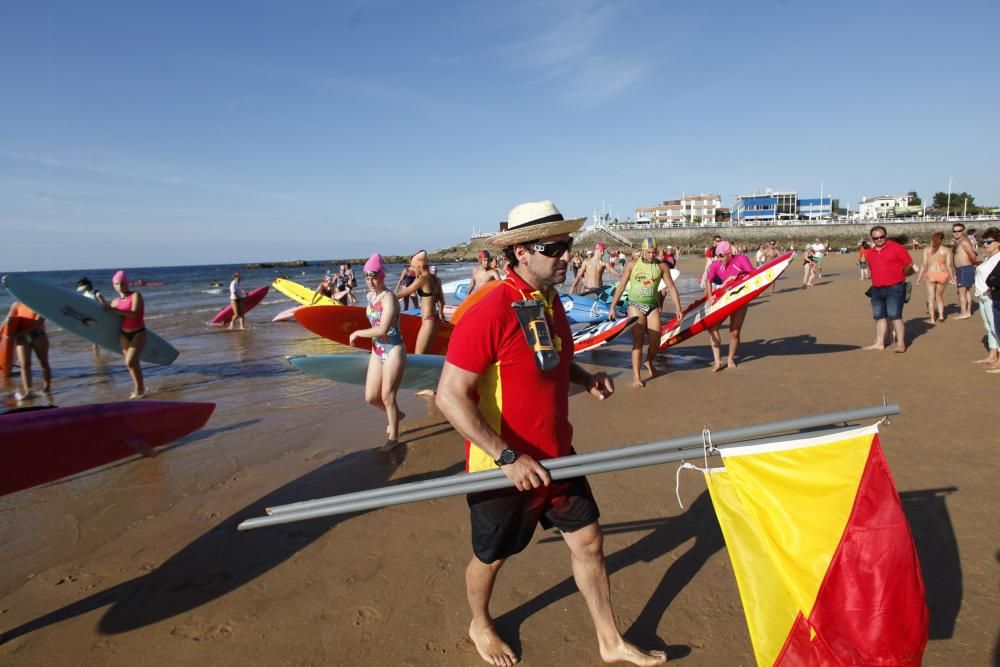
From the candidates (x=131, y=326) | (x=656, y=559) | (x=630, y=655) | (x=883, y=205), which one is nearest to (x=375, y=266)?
(x=656, y=559)

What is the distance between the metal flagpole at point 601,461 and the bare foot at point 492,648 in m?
0.77

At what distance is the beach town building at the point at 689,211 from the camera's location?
107m

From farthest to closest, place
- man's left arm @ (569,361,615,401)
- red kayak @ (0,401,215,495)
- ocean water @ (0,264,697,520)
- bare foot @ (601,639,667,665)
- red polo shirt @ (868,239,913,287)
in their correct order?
red polo shirt @ (868,239,913,287)
ocean water @ (0,264,697,520)
red kayak @ (0,401,215,495)
man's left arm @ (569,361,615,401)
bare foot @ (601,639,667,665)

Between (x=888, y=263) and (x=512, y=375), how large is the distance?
7.88 metres

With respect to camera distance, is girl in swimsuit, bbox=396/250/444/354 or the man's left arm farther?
girl in swimsuit, bbox=396/250/444/354

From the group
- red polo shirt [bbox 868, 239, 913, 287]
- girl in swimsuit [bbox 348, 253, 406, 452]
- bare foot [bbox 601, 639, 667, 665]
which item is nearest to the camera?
bare foot [bbox 601, 639, 667, 665]

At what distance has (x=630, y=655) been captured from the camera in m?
2.29

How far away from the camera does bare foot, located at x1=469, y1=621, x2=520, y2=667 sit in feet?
7.77

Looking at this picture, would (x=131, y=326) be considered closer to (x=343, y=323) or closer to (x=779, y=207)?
(x=343, y=323)

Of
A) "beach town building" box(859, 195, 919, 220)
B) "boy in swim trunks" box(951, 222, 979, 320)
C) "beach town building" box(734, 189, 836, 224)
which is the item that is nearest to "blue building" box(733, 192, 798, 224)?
"beach town building" box(734, 189, 836, 224)

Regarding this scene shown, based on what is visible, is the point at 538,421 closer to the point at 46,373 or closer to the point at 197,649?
the point at 197,649

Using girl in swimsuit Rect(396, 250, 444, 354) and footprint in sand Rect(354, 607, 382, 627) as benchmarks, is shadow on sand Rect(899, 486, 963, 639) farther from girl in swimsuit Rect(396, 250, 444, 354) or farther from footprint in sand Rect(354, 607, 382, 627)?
girl in swimsuit Rect(396, 250, 444, 354)

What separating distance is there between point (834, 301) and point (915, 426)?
11364 millimetres

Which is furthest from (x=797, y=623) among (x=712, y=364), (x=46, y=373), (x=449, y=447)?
(x=46, y=373)
